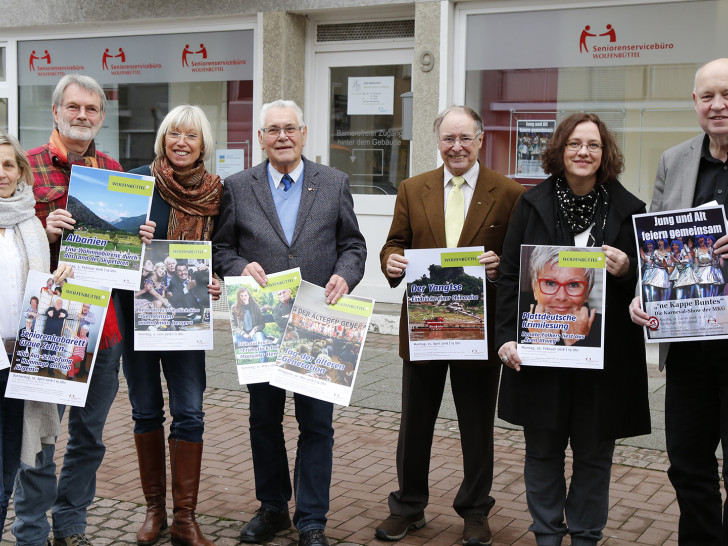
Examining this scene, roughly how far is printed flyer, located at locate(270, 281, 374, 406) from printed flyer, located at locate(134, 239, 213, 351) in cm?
38

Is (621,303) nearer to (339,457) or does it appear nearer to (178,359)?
(178,359)

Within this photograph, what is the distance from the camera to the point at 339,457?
577cm

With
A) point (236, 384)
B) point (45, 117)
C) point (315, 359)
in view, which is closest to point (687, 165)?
point (315, 359)

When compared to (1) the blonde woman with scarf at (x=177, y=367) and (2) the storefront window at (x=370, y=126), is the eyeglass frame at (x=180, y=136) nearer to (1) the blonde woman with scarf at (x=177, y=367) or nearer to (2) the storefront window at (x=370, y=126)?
(1) the blonde woman with scarf at (x=177, y=367)

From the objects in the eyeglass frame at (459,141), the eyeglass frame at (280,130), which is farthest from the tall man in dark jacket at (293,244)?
the eyeglass frame at (459,141)

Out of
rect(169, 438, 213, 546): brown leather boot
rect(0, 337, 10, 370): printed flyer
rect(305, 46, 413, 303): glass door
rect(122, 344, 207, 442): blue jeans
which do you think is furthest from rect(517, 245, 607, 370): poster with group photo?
rect(305, 46, 413, 303): glass door

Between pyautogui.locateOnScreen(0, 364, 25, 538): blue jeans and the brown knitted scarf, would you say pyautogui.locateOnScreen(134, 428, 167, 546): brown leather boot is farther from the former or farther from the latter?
the brown knitted scarf

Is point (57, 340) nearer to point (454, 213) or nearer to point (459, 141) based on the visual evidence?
point (454, 213)

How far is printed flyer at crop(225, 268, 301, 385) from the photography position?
13.9 feet

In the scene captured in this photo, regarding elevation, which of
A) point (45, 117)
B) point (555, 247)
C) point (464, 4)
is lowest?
point (555, 247)

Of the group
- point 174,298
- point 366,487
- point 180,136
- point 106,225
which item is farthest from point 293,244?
point 366,487

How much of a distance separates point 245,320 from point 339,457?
183 cm

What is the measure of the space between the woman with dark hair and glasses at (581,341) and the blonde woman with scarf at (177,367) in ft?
4.76

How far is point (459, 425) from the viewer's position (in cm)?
452
